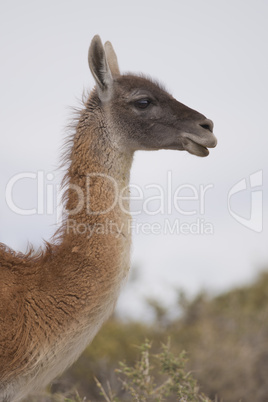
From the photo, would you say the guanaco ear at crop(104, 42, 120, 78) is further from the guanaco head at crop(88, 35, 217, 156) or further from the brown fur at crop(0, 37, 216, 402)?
the brown fur at crop(0, 37, 216, 402)

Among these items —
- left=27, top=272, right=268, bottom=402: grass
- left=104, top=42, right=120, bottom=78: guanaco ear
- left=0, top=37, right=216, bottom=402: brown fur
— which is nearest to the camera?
left=0, top=37, right=216, bottom=402: brown fur

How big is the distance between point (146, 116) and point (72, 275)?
1623mm

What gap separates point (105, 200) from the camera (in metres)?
4.12

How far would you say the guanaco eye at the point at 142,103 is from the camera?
4.75m

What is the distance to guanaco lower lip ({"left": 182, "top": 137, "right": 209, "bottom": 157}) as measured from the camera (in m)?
4.64

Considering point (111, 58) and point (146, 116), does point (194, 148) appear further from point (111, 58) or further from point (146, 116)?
point (111, 58)

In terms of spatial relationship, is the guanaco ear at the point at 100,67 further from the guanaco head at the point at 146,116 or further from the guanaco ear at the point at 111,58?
the guanaco ear at the point at 111,58

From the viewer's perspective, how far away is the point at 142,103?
4.76 meters

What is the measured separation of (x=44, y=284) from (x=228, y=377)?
5.15m

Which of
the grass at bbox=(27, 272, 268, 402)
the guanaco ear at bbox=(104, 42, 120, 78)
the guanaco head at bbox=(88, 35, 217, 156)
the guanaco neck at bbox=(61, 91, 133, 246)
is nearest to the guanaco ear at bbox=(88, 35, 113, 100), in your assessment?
the guanaco head at bbox=(88, 35, 217, 156)

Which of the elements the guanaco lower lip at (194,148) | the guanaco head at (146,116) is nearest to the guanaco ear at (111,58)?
the guanaco head at (146,116)

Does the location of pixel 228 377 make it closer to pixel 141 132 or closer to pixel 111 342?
pixel 111 342

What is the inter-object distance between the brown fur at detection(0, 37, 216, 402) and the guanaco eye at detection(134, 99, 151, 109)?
368mm

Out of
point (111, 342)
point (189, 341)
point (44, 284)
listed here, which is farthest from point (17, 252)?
point (189, 341)
